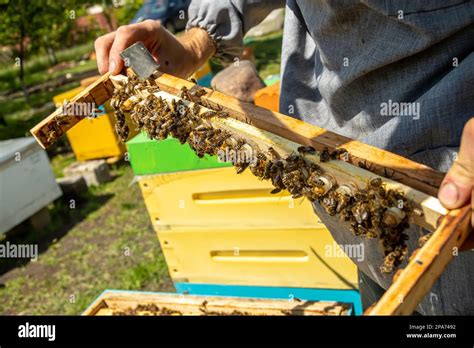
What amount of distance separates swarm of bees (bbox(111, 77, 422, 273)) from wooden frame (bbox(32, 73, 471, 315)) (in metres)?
0.02

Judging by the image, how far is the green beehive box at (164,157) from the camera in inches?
107

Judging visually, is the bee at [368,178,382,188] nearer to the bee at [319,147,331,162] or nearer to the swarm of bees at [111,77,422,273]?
the swarm of bees at [111,77,422,273]

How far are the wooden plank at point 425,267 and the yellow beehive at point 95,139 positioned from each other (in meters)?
6.02

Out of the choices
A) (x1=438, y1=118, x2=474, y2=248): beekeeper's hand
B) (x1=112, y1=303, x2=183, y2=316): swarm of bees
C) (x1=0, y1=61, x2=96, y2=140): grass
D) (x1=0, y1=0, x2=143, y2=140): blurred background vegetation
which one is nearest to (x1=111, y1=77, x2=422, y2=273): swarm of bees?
(x1=438, y1=118, x2=474, y2=248): beekeeper's hand

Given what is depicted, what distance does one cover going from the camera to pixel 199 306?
2.74m

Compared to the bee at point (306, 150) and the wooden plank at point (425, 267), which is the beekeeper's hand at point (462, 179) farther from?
the bee at point (306, 150)

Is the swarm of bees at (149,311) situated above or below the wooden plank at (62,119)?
below

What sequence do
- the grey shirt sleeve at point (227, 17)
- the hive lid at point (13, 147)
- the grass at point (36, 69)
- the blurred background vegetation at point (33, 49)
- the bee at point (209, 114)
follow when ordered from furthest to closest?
the grass at point (36, 69) < the blurred background vegetation at point (33, 49) < the hive lid at point (13, 147) < the grey shirt sleeve at point (227, 17) < the bee at point (209, 114)

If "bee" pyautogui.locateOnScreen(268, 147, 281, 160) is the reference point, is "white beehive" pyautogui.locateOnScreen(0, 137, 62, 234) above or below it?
below

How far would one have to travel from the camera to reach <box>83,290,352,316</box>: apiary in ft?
8.04

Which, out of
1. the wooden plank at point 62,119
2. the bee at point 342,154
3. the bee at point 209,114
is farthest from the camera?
the wooden plank at point 62,119

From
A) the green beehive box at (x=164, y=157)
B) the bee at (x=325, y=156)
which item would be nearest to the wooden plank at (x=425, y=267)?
the bee at (x=325, y=156)
